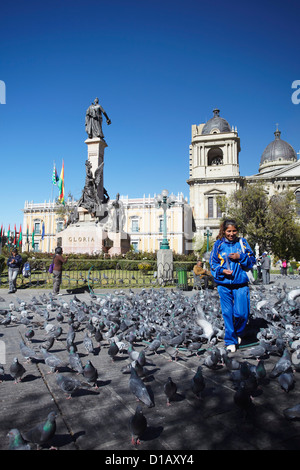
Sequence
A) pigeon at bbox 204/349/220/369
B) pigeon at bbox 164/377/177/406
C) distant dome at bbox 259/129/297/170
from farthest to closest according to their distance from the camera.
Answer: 1. distant dome at bbox 259/129/297/170
2. pigeon at bbox 204/349/220/369
3. pigeon at bbox 164/377/177/406

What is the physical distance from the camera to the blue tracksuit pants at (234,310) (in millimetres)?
4176

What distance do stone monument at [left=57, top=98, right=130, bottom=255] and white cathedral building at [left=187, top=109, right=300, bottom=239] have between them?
35.4 m

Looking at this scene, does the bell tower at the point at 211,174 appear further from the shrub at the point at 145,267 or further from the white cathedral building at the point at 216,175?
the shrub at the point at 145,267

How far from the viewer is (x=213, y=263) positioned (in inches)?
170

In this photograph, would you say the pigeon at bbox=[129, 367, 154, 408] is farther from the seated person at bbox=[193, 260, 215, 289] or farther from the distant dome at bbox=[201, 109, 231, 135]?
the distant dome at bbox=[201, 109, 231, 135]

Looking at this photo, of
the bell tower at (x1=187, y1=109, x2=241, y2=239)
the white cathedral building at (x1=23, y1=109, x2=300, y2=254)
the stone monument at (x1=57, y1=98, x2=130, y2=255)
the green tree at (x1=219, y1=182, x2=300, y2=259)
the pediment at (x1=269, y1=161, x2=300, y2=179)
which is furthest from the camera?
the bell tower at (x1=187, y1=109, x2=241, y2=239)

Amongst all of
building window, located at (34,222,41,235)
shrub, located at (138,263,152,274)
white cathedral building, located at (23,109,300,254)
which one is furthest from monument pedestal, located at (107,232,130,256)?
building window, located at (34,222,41,235)

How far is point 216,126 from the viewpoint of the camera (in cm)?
5831

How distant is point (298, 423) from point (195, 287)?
32.3ft

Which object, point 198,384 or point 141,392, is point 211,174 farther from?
point 141,392

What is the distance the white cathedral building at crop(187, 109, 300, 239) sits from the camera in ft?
173

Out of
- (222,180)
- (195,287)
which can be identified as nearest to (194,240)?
(222,180)

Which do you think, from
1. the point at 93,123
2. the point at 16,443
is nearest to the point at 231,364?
the point at 16,443
